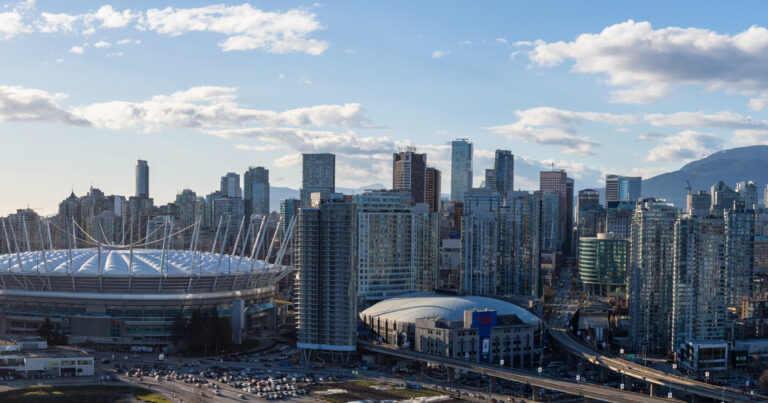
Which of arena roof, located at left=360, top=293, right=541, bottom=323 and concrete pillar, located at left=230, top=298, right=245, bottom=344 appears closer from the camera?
arena roof, located at left=360, top=293, right=541, bottom=323

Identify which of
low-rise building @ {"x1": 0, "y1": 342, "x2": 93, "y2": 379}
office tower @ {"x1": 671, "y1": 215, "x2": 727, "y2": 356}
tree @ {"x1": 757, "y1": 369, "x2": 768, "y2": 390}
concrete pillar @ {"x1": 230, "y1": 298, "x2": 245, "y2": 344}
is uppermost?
office tower @ {"x1": 671, "y1": 215, "x2": 727, "y2": 356}

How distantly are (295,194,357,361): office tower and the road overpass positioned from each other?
3215 cm

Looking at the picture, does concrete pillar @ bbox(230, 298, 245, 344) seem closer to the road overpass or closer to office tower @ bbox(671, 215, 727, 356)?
the road overpass

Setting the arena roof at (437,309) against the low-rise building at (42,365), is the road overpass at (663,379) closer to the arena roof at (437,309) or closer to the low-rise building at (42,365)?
the arena roof at (437,309)

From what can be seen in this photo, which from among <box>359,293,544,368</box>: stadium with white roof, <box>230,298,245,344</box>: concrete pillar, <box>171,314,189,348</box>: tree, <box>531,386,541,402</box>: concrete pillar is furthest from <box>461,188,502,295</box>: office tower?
<box>531,386,541,402</box>: concrete pillar

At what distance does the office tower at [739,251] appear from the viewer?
160m

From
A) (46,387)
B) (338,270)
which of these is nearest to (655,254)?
(338,270)

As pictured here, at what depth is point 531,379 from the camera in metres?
96.8

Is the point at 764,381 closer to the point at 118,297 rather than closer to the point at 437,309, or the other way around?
the point at 437,309

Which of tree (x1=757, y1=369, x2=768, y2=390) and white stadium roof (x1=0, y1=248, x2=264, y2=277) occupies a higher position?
white stadium roof (x1=0, y1=248, x2=264, y2=277)

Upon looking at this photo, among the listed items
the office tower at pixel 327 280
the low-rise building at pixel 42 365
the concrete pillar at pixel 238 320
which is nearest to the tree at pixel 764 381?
the office tower at pixel 327 280

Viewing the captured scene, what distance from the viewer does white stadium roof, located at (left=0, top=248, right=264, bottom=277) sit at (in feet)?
434

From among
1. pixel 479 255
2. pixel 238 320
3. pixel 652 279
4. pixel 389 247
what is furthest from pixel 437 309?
pixel 479 255

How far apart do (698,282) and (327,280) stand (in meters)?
54.3
